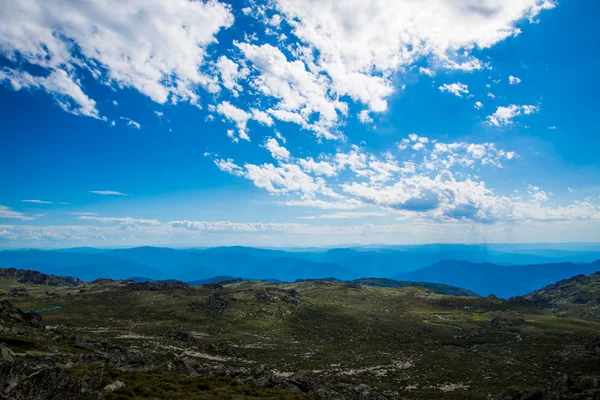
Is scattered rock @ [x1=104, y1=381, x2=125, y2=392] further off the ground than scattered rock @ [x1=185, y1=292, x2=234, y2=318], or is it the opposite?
scattered rock @ [x1=104, y1=381, x2=125, y2=392]

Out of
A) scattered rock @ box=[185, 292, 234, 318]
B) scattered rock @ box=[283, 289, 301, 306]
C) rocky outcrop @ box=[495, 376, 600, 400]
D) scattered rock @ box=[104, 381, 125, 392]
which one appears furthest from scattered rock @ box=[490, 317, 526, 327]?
scattered rock @ box=[104, 381, 125, 392]

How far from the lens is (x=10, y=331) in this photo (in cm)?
4666

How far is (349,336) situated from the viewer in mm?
96750

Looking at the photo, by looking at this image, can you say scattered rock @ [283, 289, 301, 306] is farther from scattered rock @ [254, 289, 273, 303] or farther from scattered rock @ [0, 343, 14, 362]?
scattered rock @ [0, 343, 14, 362]

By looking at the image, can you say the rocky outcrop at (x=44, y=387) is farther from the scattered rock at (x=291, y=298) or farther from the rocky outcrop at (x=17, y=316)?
the scattered rock at (x=291, y=298)

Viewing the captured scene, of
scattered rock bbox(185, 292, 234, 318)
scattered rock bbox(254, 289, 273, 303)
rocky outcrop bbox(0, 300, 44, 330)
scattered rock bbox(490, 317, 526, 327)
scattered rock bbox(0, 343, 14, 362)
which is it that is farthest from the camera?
scattered rock bbox(254, 289, 273, 303)

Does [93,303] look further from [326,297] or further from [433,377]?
[433,377]

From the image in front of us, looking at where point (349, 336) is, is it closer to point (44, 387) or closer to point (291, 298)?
point (291, 298)

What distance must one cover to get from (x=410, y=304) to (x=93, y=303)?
145459mm

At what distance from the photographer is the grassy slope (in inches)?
2351

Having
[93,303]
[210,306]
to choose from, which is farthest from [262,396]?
[93,303]

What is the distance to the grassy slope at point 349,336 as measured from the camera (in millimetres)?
59706

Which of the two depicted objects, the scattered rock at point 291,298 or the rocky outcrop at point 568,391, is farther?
the scattered rock at point 291,298

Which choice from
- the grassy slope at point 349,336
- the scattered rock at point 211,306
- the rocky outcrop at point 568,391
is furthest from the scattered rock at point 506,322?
the scattered rock at point 211,306
